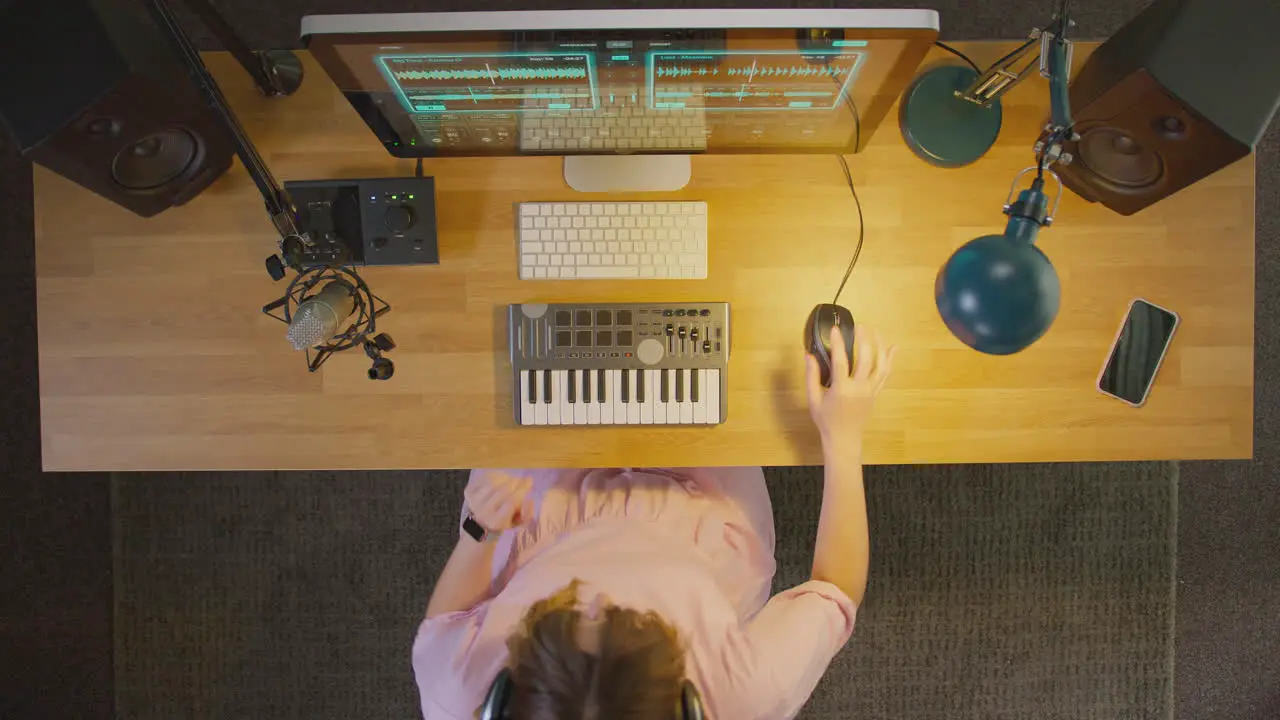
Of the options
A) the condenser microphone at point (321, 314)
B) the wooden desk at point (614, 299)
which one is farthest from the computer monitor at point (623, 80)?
the condenser microphone at point (321, 314)

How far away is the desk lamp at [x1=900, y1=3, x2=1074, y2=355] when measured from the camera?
104 cm

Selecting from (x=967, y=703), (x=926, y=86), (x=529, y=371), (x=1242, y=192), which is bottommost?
(x=967, y=703)

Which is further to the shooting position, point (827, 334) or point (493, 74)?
point (827, 334)

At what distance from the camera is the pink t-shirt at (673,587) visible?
1.20 m

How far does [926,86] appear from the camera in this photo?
1392 millimetres

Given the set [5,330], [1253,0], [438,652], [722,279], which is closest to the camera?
[1253,0]

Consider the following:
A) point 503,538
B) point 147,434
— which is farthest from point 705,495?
point 147,434

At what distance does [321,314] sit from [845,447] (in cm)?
92

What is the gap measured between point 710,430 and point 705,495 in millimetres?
161

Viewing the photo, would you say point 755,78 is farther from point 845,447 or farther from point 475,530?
point 475,530

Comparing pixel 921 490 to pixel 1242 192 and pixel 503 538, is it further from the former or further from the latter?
pixel 503 538

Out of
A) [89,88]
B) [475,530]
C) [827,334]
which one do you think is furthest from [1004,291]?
[89,88]

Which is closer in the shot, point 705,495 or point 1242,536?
point 705,495

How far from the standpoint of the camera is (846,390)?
1.36 meters
